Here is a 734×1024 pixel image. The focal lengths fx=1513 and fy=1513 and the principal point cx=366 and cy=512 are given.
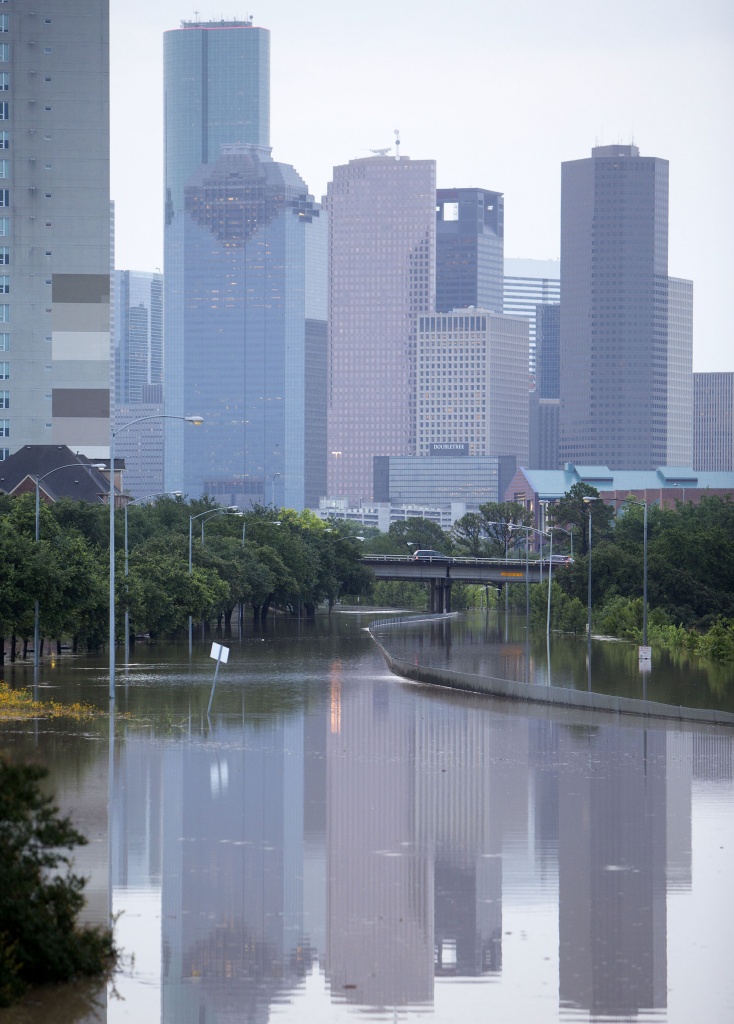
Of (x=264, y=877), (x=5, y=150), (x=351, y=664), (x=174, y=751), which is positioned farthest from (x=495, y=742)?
(x=5, y=150)

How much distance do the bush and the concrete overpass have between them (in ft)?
394

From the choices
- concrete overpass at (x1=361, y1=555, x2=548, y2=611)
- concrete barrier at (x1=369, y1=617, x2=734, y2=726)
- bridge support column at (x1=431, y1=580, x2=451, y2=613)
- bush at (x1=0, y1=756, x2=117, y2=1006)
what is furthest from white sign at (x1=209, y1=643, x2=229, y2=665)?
bridge support column at (x1=431, y1=580, x2=451, y2=613)

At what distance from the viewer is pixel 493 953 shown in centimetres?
1523

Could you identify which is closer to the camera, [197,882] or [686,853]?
[197,882]

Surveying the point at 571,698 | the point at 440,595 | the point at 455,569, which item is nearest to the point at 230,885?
the point at 571,698

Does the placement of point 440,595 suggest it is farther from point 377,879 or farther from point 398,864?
point 377,879

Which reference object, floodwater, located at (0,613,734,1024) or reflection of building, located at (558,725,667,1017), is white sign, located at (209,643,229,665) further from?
reflection of building, located at (558,725,667,1017)

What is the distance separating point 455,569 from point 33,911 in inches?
4917

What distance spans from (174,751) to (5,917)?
1652cm

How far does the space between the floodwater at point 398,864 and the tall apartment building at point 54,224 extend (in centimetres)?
11682

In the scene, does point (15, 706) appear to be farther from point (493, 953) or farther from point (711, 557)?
point (711, 557)

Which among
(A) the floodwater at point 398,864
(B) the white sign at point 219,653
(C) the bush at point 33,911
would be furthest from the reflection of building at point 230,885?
(B) the white sign at point 219,653

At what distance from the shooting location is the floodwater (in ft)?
45.1

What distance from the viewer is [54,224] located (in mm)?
154750
